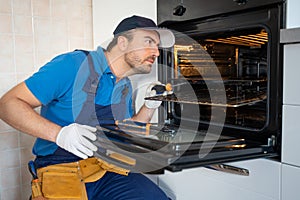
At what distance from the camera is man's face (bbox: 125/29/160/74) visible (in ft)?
4.32

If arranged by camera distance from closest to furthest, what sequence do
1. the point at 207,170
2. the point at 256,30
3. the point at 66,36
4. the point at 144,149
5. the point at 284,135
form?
the point at 144,149 → the point at 284,135 → the point at 256,30 → the point at 207,170 → the point at 66,36

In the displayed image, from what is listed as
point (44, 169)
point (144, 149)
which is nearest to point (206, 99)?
point (144, 149)

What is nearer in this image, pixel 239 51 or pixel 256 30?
pixel 256 30

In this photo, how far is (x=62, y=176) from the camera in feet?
3.96


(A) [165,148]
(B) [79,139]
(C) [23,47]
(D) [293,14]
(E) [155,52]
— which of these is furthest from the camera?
(C) [23,47]

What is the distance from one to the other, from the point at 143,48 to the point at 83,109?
13.6 inches

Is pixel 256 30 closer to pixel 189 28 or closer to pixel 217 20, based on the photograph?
pixel 217 20

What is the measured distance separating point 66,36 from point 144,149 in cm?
141

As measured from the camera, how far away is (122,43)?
53.9 inches

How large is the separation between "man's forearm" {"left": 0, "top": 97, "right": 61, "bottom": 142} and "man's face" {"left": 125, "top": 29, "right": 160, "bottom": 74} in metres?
0.43

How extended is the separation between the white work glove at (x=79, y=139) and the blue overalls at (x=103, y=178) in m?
0.18

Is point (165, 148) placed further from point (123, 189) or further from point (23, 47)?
point (23, 47)

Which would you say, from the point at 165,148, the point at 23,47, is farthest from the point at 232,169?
the point at 23,47

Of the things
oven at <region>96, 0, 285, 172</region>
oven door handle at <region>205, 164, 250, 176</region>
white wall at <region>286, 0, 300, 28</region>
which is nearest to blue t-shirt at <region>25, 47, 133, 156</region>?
oven at <region>96, 0, 285, 172</region>
